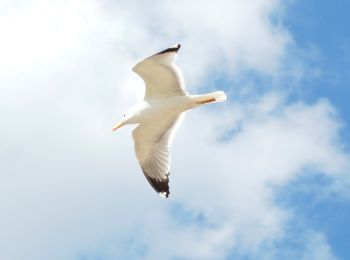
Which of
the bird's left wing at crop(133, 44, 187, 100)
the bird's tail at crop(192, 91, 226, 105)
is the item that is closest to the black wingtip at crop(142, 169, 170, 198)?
the bird's left wing at crop(133, 44, 187, 100)

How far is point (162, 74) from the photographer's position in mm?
15688

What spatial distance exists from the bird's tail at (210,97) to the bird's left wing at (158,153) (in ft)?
4.41

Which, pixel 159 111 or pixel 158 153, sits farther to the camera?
pixel 158 153

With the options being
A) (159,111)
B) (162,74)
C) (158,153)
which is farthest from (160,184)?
(162,74)

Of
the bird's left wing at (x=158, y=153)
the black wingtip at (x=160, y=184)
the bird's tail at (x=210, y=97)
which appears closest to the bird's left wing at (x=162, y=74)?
the bird's tail at (x=210, y=97)

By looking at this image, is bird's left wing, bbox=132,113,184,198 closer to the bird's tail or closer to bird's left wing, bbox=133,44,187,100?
bird's left wing, bbox=133,44,187,100

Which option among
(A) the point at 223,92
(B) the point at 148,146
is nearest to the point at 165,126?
(B) the point at 148,146

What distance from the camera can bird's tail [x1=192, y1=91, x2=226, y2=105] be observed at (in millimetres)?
15938

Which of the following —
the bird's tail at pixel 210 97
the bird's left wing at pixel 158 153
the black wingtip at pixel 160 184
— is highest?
the bird's tail at pixel 210 97

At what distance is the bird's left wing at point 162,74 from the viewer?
1526 cm

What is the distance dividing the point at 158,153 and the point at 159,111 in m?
1.36

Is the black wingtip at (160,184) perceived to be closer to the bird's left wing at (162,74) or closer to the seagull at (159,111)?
the seagull at (159,111)

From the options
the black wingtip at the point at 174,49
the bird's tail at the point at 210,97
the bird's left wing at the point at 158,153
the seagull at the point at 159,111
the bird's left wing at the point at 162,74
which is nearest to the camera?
the black wingtip at the point at 174,49

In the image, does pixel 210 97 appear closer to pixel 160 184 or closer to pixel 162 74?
pixel 162 74
